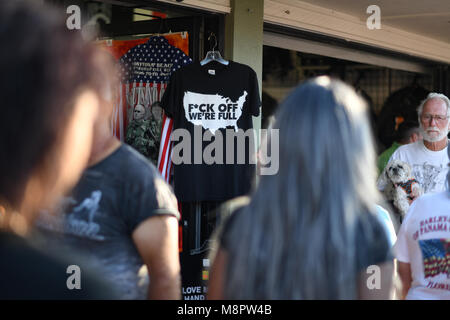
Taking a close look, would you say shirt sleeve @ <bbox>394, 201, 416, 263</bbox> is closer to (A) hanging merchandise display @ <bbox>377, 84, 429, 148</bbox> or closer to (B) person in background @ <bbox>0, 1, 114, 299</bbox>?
(B) person in background @ <bbox>0, 1, 114, 299</bbox>

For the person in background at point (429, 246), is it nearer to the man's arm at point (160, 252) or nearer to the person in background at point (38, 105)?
the man's arm at point (160, 252)

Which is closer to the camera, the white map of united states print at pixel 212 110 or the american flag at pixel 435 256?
the american flag at pixel 435 256

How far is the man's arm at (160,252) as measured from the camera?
176 centimetres

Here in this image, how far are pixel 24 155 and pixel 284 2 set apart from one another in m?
4.64

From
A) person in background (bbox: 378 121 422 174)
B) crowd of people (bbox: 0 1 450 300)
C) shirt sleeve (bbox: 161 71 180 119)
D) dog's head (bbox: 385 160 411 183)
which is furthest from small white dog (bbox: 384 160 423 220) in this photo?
crowd of people (bbox: 0 1 450 300)

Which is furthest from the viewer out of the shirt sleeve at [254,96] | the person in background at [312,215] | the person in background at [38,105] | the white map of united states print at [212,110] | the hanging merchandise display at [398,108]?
the hanging merchandise display at [398,108]

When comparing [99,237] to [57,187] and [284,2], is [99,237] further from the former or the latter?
[284,2]

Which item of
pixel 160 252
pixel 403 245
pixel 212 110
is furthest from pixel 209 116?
pixel 160 252

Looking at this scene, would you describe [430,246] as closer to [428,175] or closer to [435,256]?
[435,256]

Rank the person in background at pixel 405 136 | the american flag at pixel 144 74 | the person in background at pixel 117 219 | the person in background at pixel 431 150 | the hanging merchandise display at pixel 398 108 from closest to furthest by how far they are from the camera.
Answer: the person in background at pixel 117 219 < the american flag at pixel 144 74 < the person in background at pixel 431 150 < the person in background at pixel 405 136 < the hanging merchandise display at pixel 398 108

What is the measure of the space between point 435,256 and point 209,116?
241 cm

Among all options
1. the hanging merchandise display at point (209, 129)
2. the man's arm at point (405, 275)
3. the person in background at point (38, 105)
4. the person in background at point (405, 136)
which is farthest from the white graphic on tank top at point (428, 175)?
the person in background at point (38, 105)

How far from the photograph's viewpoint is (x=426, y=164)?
4750 millimetres
